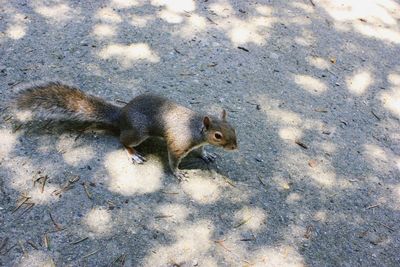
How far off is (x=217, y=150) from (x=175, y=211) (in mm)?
604

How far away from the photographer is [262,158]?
2.86m

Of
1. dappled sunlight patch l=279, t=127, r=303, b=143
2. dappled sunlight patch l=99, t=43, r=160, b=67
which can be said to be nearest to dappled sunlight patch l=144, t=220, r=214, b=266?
dappled sunlight patch l=279, t=127, r=303, b=143

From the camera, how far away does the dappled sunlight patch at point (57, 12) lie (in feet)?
11.9

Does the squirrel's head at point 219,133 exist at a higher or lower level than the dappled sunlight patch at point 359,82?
higher

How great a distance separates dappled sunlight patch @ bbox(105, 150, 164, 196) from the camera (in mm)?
2549

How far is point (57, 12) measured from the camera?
3697mm

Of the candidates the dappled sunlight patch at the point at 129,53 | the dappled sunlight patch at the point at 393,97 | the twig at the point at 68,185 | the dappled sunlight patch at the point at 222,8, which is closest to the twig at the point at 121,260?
the twig at the point at 68,185

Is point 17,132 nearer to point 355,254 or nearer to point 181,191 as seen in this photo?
point 181,191

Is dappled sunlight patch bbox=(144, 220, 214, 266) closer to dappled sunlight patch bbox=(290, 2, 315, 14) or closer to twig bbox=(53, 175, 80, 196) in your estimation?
twig bbox=(53, 175, 80, 196)

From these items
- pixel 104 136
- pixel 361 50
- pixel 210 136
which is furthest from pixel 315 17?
pixel 104 136

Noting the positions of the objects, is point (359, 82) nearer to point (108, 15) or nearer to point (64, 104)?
point (108, 15)

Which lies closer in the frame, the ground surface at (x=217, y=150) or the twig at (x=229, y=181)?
the ground surface at (x=217, y=150)

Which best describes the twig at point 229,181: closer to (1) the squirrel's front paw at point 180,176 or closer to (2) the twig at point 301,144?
(1) the squirrel's front paw at point 180,176

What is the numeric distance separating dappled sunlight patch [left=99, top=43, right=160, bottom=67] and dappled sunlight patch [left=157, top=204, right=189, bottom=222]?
4.45 ft
